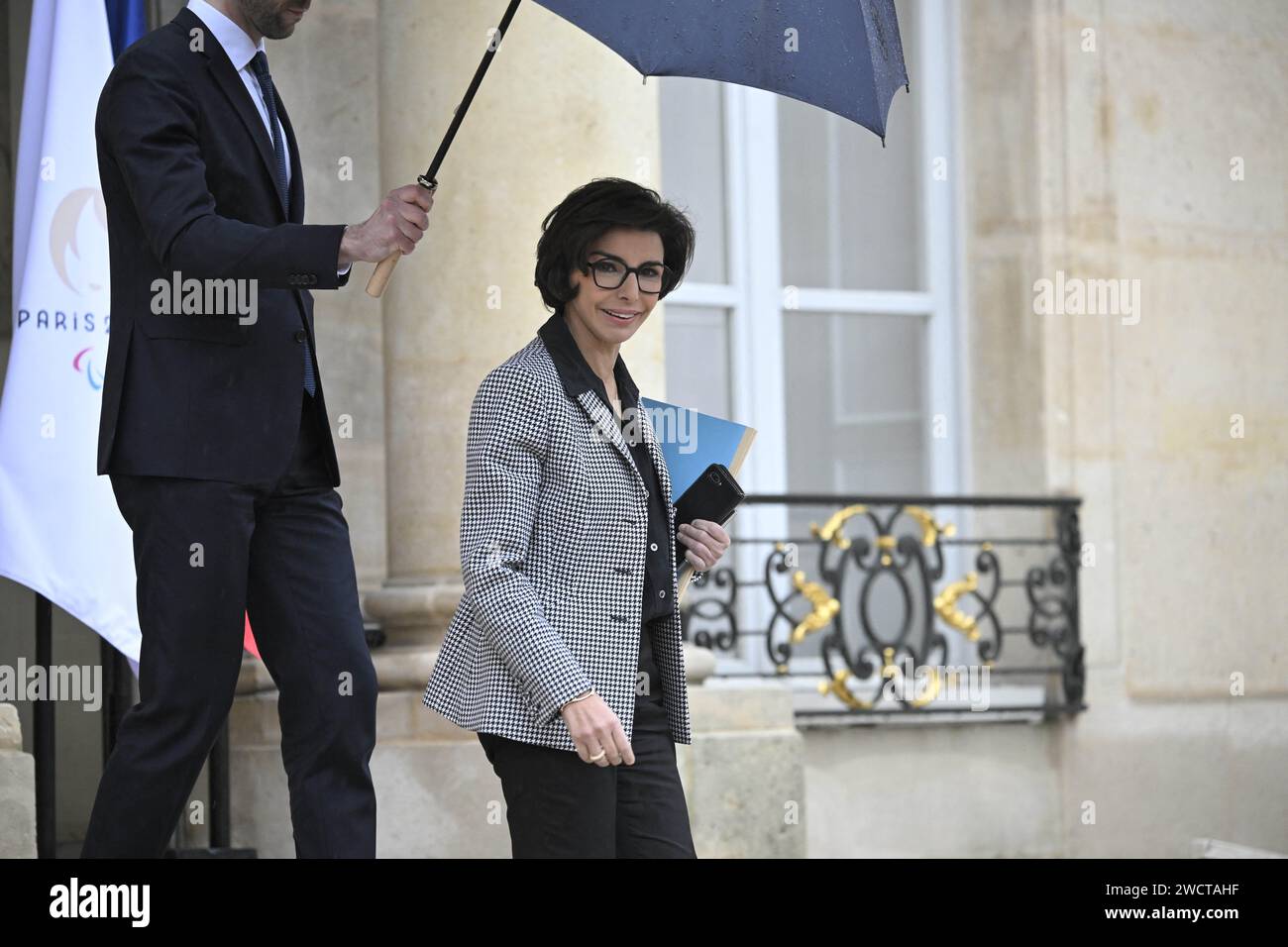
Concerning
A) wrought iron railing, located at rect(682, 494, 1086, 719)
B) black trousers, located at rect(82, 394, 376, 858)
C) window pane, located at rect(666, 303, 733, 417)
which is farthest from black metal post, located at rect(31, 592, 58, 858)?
window pane, located at rect(666, 303, 733, 417)

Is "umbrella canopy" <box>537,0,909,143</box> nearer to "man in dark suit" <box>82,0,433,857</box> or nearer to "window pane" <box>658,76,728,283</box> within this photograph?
"man in dark suit" <box>82,0,433,857</box>

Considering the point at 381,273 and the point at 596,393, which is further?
the point at 596,393

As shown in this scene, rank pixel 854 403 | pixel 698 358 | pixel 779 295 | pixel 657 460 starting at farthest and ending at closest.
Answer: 1. pixel 854 403
2. pixel 779 295
3. pixel 698 358
4. pixel 657 460

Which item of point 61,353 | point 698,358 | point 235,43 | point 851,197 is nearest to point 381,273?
point 235,43

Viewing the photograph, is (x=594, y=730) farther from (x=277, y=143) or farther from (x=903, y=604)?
(x=903, y=604)

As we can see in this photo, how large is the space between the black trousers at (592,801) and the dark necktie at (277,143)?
79 cm

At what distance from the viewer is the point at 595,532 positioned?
3.40m

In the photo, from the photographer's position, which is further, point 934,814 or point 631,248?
point 934,814

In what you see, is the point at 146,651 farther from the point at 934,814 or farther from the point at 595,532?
the point at 934,814

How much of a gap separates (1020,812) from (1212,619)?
1.30 meters

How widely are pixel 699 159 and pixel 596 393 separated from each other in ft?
16.4

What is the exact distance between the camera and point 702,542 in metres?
3.70
